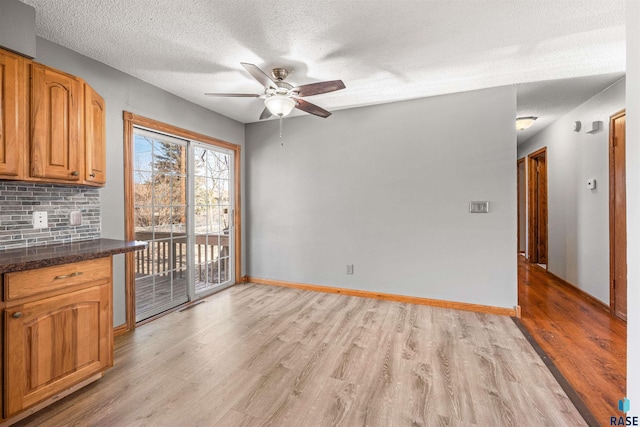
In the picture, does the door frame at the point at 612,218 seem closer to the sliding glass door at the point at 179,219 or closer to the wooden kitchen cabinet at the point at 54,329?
the sliding glass door at the point at 179,219

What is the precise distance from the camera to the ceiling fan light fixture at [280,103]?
2637 mm

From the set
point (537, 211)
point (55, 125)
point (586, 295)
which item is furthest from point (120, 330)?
point (537, 211)

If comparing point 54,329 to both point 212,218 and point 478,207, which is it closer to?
point 212,218

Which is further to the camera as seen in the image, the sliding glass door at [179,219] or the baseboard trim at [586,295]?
the baseboard trim at [586,295]

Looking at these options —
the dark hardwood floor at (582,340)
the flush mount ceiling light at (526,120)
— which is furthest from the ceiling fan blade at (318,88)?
the flush mount ceiling light at (526,120)

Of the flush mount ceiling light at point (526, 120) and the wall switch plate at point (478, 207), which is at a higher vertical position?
the flush mount ceiling light at point (526, 120)

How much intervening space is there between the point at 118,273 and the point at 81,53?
1.98 meters

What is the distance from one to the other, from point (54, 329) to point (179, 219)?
6.40 feet

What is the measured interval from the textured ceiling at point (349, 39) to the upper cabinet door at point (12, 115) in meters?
0.50

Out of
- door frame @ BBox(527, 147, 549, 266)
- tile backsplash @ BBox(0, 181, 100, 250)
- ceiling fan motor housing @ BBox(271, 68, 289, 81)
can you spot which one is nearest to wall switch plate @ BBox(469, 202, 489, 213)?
ceiling fan motor housing @ BBox(271, 68, 289, 81)

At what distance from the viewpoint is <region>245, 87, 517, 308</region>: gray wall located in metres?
3.26

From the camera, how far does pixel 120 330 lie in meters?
2.74

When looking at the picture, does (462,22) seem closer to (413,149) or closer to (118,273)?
(413,149)

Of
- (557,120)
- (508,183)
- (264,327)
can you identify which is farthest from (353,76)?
(557,120)
